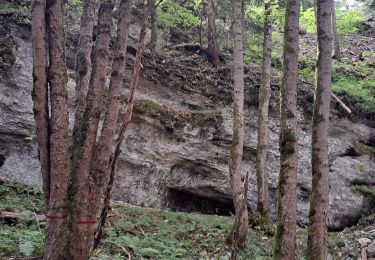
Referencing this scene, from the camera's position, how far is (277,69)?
795 inches

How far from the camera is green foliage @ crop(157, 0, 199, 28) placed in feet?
62.7

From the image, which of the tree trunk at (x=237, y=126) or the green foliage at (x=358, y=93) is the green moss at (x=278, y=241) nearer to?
the tree trunk at (x=237, y=126)

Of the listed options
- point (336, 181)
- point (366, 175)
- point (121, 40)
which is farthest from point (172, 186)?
point (121, 40)

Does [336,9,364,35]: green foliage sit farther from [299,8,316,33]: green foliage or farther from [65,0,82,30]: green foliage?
[65,0,82,30]: green foliage

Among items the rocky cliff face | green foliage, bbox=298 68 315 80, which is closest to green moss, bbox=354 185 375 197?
the rocky cliff face

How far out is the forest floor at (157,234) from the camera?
789cm

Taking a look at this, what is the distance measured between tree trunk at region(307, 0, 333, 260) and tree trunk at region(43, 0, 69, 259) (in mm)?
4285

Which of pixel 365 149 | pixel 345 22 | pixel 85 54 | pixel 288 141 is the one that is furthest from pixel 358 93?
pixel 85 54

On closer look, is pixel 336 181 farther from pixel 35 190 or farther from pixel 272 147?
pixel 35 190

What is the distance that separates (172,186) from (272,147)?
4.46 metres

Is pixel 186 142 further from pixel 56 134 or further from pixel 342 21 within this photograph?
pixel 342 21

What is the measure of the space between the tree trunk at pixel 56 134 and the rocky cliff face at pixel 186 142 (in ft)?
27.1

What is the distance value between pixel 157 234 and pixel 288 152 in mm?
4826

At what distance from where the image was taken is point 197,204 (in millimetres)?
15180
